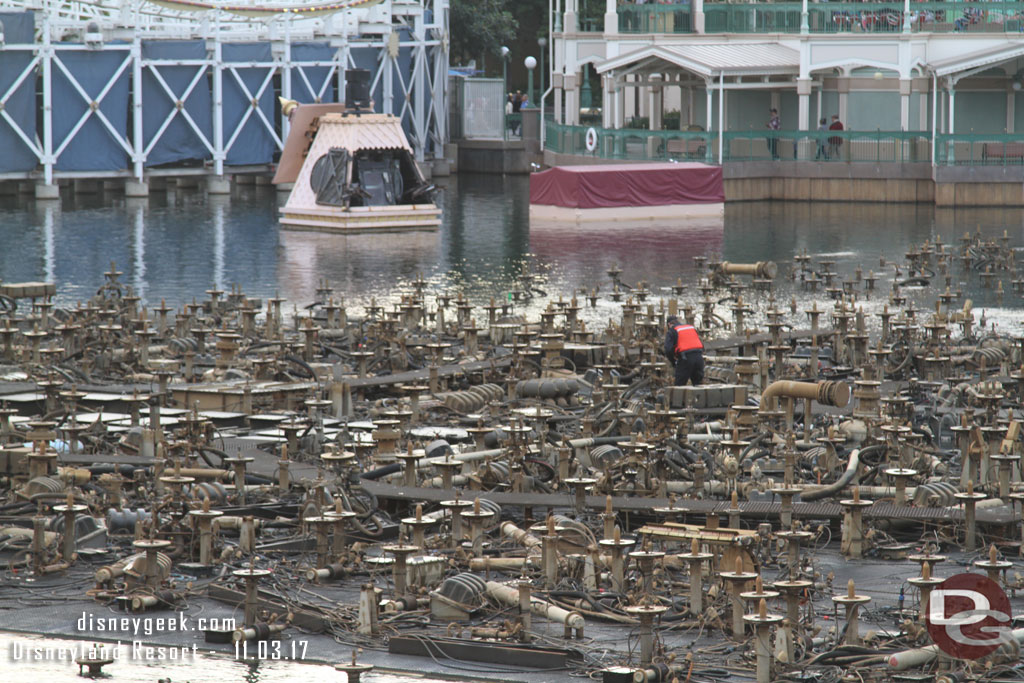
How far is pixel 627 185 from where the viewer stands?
54156mm

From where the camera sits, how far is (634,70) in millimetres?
64438

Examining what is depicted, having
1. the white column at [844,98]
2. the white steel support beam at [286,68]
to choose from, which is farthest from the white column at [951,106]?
the white steel support beam at [286,68]

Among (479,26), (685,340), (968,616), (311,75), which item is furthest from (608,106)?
(968,616)

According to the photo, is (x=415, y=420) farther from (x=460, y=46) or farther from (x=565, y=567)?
(x=460, y=46)

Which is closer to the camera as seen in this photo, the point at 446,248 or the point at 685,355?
the point at 685,355

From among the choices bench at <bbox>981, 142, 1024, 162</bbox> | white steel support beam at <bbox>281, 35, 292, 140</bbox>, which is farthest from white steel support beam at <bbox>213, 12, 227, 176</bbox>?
bench at <bbox>981, 142, 1024, 162</bbox>

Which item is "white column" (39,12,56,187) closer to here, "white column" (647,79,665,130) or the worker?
"white column" (647,79,665,130)

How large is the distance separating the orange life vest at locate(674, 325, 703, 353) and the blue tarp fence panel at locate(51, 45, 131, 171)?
3729 centimetres

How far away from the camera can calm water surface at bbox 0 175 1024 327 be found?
1529 inches

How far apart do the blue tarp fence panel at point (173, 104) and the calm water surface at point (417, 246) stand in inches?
67.8

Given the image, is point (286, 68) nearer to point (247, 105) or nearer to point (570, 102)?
point (247, 105)

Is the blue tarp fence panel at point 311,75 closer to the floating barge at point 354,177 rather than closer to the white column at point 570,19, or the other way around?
the white column at point 570,19

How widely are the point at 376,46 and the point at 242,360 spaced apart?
41.3 metres

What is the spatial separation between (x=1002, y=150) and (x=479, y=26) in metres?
27.9
